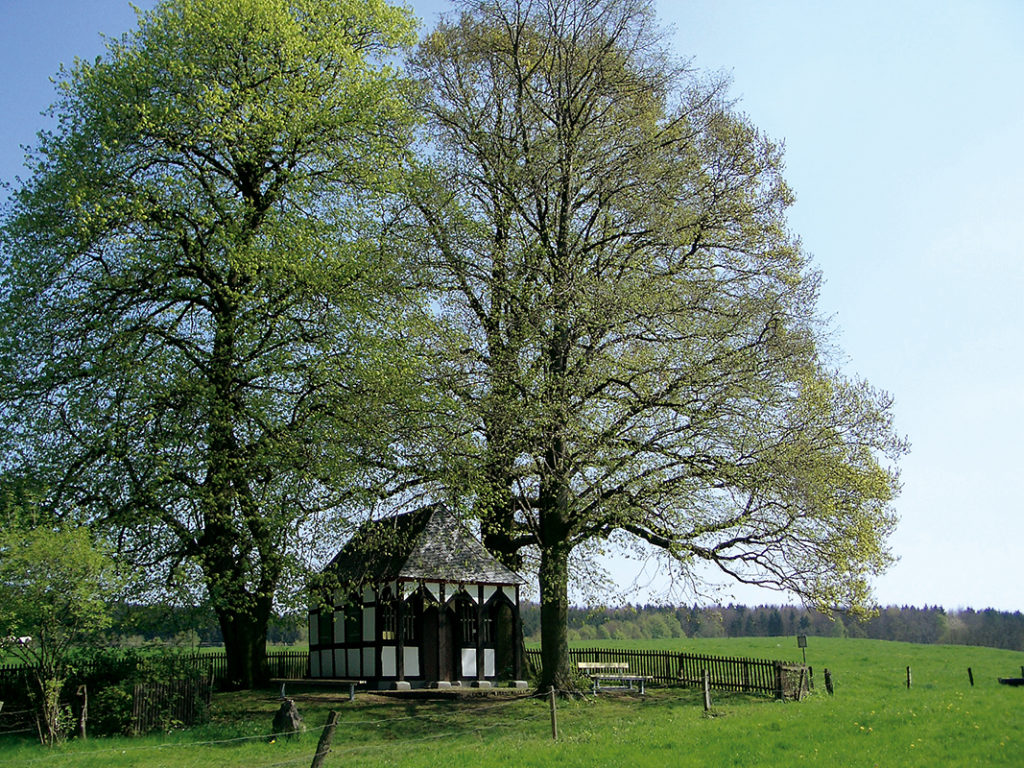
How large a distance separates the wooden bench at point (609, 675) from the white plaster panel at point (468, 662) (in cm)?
289

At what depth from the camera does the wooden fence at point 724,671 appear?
73.9ft

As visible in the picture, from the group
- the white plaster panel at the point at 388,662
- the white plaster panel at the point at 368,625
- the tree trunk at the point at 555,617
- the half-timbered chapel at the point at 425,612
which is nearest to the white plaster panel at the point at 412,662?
the half-timbered chapel at the point at 425,612

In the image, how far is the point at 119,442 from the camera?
1944cm

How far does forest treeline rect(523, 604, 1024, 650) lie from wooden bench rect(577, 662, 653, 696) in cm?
4308

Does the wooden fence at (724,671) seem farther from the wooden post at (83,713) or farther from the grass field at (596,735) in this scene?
the wooden post at (83,713)

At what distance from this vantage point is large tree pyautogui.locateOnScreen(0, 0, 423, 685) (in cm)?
1947

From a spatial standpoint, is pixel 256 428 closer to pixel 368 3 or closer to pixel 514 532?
pixel 514 532

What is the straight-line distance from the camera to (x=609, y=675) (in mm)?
23359

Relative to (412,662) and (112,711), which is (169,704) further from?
(412,662)

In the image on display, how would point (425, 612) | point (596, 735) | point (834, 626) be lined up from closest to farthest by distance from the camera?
1. point (596, 735)
2. point (425, 612)
3. point (834, 626)

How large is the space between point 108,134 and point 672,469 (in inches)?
621

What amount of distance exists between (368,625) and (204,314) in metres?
9.40

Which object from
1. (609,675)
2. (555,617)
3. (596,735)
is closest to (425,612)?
(555,617)

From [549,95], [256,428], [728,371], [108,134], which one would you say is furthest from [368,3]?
[728,371]
